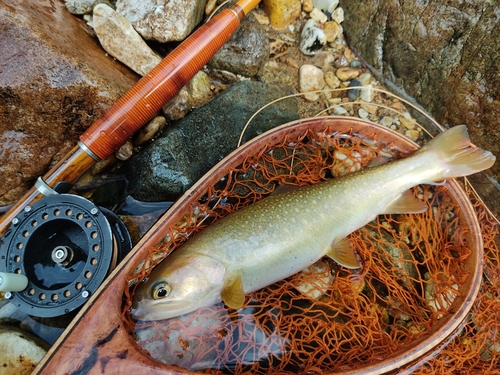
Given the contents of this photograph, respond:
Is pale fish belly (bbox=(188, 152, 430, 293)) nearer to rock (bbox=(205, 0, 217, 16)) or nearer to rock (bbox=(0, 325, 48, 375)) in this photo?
rock (bbox=(0, 325, 48, 375))

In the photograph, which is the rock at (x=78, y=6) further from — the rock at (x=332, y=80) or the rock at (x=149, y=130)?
the rock at (x=332, y=80)

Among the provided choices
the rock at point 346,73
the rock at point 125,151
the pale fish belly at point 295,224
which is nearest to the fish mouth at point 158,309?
the pale fish belly at point 295,224

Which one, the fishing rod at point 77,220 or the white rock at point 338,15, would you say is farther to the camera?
the white rock at point 338,15

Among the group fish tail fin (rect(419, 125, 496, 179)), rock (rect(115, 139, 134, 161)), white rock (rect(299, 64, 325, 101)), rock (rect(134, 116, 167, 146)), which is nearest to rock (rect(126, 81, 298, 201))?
rock (rect(115, 139, 134, 161))

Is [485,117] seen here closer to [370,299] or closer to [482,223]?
[482,223]

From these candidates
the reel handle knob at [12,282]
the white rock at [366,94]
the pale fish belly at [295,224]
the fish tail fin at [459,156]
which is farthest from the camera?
the white rock at [366,94]

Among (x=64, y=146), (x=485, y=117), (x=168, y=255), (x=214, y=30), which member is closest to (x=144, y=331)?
(x=168, y=255)
